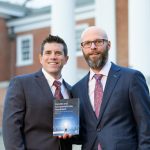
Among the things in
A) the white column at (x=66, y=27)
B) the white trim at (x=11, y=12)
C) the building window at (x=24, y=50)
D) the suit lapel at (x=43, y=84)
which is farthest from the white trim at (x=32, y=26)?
the suit lapel at (x=43, y=84)

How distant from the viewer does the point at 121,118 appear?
15.1 feet

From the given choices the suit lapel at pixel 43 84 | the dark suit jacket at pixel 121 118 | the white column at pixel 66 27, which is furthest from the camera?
the white column at pixel 66 27

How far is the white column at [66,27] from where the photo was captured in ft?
50.0

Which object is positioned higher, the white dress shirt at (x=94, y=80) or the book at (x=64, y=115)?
the white dress shirt at (x=94, y=80)

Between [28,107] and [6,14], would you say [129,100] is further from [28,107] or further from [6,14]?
[6,14]

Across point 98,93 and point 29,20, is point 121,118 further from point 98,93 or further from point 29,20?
point 29,20

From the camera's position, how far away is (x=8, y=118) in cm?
473

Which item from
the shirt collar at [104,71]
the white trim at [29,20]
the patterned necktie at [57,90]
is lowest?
the patterned necktie at [57,90]

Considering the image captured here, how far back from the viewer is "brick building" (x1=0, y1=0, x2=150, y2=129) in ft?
52.0

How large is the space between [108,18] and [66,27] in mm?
5908

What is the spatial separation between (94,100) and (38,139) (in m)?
0.62

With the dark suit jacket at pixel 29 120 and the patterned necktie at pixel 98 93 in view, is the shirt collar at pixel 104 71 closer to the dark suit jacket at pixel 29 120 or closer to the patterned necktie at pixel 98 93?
the patterned necktie at pixel 98 93

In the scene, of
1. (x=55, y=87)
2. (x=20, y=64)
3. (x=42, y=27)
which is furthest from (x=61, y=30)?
(x=20, y=64)

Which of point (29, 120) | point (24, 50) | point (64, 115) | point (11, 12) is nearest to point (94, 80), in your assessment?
point (64, 115)
